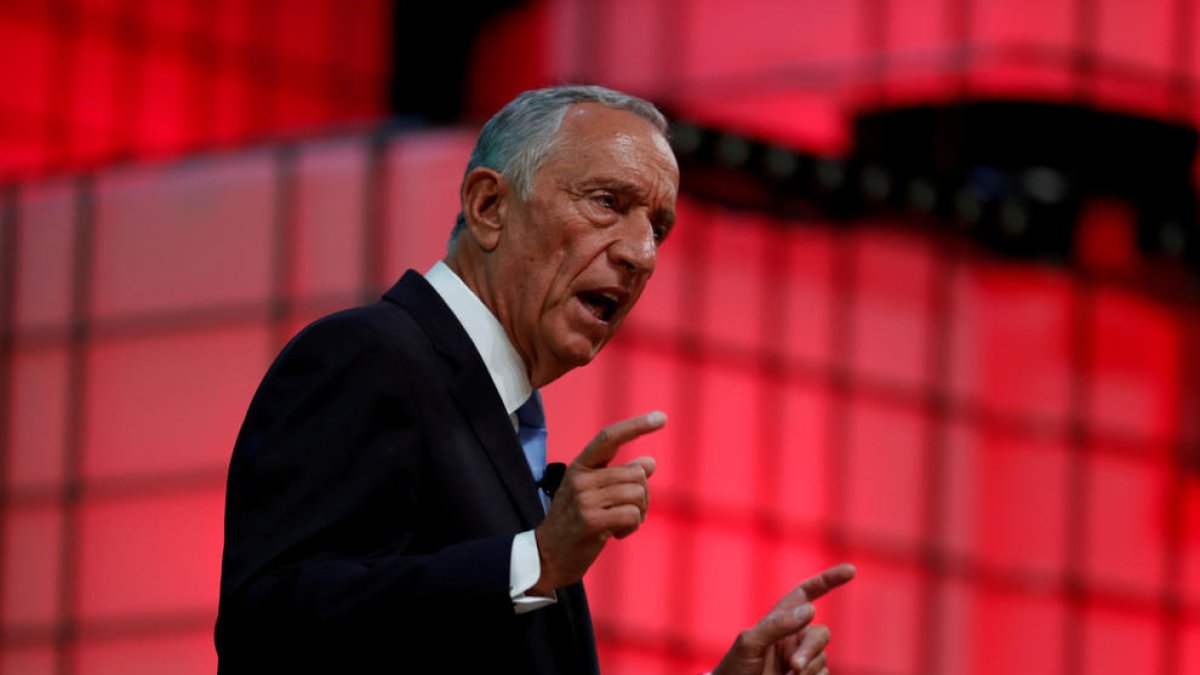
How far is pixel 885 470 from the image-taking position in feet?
43.8

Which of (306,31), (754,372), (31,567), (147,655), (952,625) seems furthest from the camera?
(306,31)

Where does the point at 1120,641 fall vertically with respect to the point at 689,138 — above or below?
below

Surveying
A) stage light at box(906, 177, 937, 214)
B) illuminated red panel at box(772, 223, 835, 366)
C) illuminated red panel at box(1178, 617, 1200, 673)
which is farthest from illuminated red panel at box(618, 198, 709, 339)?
illuminated red panel at box(1178, 617, 1200, 673)

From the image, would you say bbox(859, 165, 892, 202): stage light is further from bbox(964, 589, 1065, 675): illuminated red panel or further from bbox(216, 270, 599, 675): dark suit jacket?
bbox(216, 270, 599, 675): dark suit jacket

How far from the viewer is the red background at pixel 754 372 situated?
12.0 m

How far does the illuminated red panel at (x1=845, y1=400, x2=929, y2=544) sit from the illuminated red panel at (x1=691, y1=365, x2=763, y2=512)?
0.79m

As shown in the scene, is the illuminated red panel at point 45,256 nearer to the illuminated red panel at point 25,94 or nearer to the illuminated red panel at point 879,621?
→ the illuminated red panel at point 25,94

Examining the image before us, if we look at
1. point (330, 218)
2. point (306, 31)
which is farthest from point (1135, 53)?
point (306, 31)

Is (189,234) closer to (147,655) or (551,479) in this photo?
(147,655)

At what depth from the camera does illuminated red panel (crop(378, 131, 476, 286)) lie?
1138 centimetres

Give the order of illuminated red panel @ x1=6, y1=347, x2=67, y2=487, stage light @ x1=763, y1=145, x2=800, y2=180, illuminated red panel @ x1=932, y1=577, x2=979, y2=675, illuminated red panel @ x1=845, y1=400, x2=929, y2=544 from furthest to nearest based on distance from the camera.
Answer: illuminated red panel @ x1=932, y1=577, x2=979, y2=675 < illuminated red panel @ x1=845, y1=400, x2=929, y2=544 < illuminated red panel @ x1=6, y1=347, x2=67, y2=487 < stage light @ x1=763, y1=145, x2=800, y2=180

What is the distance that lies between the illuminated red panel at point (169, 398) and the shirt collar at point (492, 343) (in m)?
9.07

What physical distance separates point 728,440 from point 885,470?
134cm

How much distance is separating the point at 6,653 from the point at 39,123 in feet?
19.2
